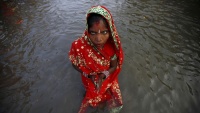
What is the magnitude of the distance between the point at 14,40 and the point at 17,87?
1916 mm

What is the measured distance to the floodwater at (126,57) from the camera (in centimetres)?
288

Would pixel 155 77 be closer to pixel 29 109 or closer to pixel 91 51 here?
pixel 91 51

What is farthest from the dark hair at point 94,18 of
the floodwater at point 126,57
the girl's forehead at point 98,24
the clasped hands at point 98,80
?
the floodwater at point 126,57

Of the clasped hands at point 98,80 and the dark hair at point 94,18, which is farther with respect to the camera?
the clasped hands at point 98,80

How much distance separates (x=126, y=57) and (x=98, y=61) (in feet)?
5.91

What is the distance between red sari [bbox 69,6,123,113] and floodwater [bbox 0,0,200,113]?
0.42 metres

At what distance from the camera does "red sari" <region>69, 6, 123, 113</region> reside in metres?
2.11

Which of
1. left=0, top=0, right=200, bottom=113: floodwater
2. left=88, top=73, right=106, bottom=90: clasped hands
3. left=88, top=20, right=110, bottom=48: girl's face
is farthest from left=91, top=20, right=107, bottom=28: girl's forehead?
left=0, top=0, right=200, bottom=113: floodwater

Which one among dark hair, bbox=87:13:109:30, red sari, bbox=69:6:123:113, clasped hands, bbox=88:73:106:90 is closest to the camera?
dark hair, bbox=87:13:109:30

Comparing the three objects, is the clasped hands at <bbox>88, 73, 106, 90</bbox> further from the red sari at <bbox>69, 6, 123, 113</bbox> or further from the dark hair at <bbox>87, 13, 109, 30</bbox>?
the dark hair at <bbox>87, 13, 109, 30</bbox>

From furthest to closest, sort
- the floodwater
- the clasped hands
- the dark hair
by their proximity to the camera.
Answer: the floodwater, the clasped hands, the dark hair

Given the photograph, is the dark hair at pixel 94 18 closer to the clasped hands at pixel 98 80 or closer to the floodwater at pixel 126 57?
the clasped hands at pixel 98 80

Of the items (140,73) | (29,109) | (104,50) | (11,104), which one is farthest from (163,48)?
(11,104)

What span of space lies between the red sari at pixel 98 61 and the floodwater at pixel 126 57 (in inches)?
16.4
